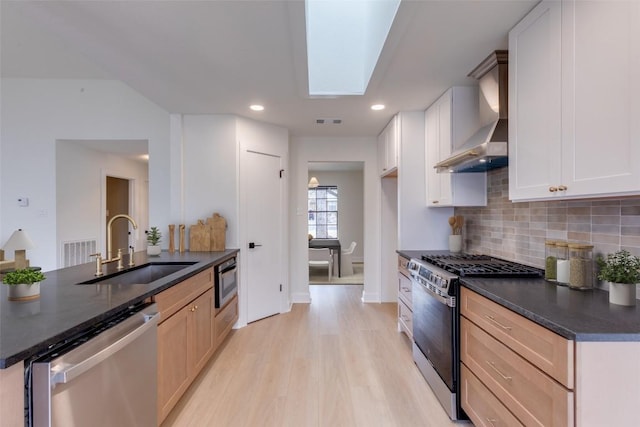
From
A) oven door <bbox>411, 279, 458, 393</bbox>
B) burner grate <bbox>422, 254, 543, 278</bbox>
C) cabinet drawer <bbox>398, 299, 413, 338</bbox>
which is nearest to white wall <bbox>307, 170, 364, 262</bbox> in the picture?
cabinet drawer <bbox>398, 299, 413, 338</bbox>

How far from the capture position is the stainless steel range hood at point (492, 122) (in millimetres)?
2012

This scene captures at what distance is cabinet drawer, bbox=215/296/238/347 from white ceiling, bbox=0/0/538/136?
207 centimetres

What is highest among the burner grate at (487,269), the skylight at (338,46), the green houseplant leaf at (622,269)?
the skylight at (338,46)

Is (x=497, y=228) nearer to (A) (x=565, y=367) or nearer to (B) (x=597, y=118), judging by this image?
(B) (x=597, y=118)

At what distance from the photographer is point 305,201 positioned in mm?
4578

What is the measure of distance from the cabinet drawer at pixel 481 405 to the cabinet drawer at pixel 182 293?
182 cm

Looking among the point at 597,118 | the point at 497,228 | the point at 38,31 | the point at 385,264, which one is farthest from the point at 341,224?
the point at 597,118

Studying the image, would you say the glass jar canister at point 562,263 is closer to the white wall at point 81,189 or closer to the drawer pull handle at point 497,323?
the drawer pull handle at point 497,323

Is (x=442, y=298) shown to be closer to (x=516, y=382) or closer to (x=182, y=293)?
(x=516, y=382)

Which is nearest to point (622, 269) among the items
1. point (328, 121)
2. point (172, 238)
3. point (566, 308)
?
point (566, 308)

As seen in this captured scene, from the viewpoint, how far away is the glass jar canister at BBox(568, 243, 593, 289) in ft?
5.22

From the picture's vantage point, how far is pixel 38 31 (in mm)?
3102

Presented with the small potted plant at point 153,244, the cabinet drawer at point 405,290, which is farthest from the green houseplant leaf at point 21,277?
the cabinet drawer at point 405,290

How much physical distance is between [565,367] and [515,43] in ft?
5.73
